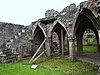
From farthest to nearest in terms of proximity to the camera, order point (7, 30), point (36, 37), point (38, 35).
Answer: point (38, 35) → point (36, 37) → point (7, 30)

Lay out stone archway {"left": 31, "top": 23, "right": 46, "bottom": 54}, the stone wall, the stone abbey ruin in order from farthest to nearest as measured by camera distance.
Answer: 1. stone archway {"left": 31, "top": 23, "right": 46, "bottom": 54}
2. the stone wall
3. the stone abbey ruin

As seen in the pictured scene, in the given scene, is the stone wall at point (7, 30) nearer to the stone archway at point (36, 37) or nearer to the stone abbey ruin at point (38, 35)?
the stone abbey ruin at point (38, 35)

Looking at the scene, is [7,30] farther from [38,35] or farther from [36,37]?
[38,35]

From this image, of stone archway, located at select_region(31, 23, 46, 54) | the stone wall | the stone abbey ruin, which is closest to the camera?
the stone abbey ruin

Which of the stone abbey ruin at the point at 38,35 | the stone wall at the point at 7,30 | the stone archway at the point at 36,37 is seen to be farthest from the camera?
the stone archway at the point at 36,37

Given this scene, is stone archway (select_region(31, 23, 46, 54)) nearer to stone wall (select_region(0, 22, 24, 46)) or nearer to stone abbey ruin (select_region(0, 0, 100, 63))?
stone abbey ruin (select_region(0, 0, 100, 63))

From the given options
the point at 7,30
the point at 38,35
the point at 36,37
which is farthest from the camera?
the point at 38,35

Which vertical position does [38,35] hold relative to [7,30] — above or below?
below

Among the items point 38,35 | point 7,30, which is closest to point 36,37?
point 38,35

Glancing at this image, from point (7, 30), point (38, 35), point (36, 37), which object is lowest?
point (36, 37)

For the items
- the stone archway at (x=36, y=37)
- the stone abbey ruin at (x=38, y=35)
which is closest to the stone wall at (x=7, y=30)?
the stone abbey ruin at (x=38, y=35)

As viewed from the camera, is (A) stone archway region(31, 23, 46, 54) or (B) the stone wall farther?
(A) stone archway region(31, 23, 46, 54)

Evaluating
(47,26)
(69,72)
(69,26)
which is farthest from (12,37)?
(69,72)

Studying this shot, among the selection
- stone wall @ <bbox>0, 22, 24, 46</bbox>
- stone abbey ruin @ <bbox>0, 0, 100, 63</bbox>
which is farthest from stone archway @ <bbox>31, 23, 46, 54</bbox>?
stone wall @ <bbox>0, 22, 24, 46</bbox>
